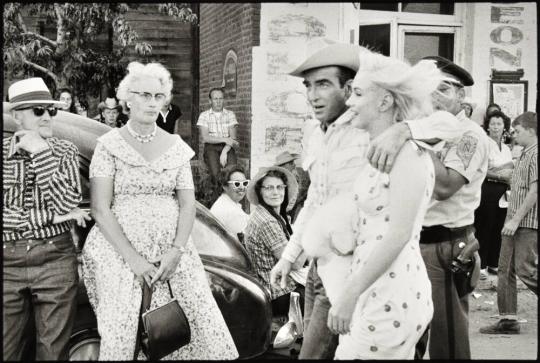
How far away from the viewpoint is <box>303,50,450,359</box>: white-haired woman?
287 cm

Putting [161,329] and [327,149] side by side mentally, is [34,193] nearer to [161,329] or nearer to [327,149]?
[161,329]

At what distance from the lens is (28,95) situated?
392cm

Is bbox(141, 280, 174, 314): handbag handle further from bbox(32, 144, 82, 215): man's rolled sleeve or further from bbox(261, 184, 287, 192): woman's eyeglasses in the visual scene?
bbox(261, 184, 287, 192): woman's eyeglasses

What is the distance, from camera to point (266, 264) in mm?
5523

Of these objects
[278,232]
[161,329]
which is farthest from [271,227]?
[161,329]

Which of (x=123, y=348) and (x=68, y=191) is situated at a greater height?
(x=68, y=191)

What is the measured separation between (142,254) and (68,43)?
22.4 ft

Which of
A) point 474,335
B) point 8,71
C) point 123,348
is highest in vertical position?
point 8,71

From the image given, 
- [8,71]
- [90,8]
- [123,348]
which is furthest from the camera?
[8,71]

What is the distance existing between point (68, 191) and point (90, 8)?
634 cm

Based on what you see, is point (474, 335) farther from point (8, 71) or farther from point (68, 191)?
point (8, 71)

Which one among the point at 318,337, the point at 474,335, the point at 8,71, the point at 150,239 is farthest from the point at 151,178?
the point at 8,71

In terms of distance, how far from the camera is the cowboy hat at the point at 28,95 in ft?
12.8

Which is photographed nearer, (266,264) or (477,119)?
(266,264)
